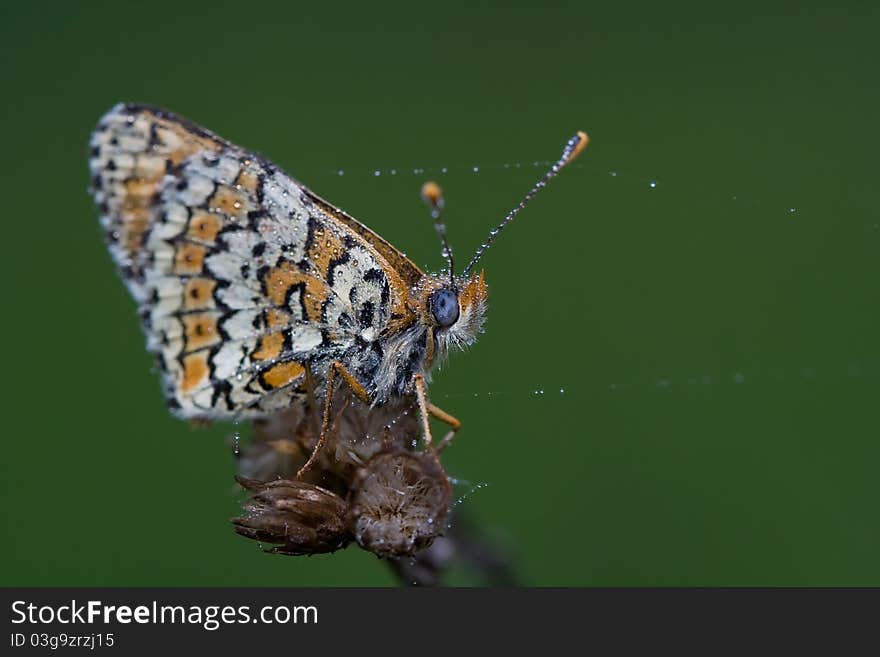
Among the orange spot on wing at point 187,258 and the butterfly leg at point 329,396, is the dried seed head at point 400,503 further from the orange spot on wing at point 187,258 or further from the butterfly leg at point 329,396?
the orange spot on wing at point 187,258

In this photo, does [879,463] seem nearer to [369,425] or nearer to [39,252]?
[369,425]

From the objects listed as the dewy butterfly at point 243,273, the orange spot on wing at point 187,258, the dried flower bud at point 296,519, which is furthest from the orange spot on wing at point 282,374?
the dried flower bud at point 296,519

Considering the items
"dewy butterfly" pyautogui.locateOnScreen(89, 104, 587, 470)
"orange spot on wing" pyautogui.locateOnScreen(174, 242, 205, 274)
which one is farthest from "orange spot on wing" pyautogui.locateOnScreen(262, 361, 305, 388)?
"orange spot on wing" pyautogui.locateOnScreen(174, 242, 205, 274)

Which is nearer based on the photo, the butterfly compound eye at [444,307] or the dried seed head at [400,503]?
the dried seed head at [400,503]

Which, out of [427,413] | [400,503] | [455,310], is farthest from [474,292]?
[400,503]

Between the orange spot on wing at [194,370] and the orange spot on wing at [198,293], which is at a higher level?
the orange spot on wing at [198,293]

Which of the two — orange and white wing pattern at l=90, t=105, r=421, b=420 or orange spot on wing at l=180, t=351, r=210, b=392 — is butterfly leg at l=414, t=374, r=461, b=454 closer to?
orange and white wing pattern at l=90, t=105, r=421, b=420
